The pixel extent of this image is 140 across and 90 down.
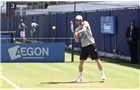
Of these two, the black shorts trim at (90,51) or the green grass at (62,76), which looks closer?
the green grass at (62,76)

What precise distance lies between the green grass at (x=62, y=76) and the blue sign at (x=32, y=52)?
3.34 ft

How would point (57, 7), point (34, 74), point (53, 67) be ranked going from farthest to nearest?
point (57, 7), point (53, 67), point (34, 74)

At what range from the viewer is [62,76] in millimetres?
14508

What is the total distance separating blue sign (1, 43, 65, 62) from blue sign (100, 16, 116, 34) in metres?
3.96

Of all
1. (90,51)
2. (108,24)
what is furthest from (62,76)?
(108,24)

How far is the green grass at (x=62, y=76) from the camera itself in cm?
1220

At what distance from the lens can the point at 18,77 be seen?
14.2m

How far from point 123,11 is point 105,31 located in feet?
7.24

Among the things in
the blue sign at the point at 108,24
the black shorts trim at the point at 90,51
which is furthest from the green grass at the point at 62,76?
the blue sign at the point at 108,24

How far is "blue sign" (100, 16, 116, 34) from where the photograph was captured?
23.2 metres

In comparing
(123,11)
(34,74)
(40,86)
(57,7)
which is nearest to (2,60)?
(34,74)

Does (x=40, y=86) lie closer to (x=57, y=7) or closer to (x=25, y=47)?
(x=25, y=47)

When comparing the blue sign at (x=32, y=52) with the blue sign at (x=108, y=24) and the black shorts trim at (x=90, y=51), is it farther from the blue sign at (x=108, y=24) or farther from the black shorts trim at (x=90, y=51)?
the black shorts trim at (x=90, y=51)

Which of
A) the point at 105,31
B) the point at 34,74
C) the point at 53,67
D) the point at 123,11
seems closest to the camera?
the point at 34,74
